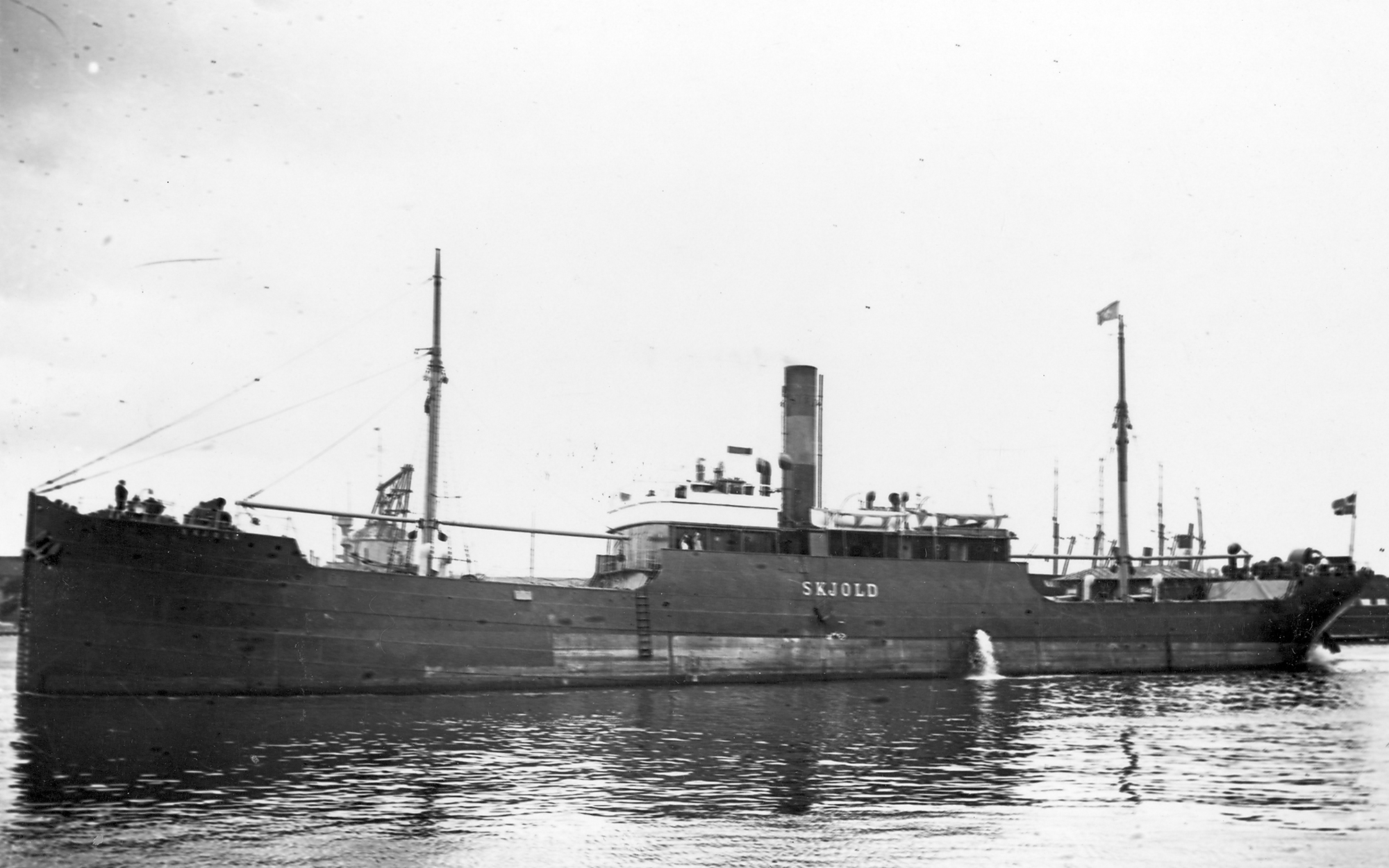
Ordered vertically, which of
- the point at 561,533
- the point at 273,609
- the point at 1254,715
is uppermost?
the point at 561,533

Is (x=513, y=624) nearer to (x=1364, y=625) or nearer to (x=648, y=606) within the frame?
(x=648, y=606)

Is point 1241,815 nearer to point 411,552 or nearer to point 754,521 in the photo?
point 754,521

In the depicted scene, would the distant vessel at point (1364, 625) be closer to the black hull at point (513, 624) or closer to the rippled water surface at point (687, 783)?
the black hull at point (513, 624)

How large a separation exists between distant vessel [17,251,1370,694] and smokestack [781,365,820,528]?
0.06 meters

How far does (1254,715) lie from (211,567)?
22330 millimetres

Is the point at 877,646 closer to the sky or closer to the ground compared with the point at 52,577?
closer to the ground

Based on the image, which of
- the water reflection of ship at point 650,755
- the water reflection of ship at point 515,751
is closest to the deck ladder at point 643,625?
the water reflection of ship at point 650,755

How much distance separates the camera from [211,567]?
24109mm

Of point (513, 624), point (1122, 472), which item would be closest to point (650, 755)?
point (513, 624)

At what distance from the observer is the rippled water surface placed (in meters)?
9.70

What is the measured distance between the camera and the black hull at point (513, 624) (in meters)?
24.0

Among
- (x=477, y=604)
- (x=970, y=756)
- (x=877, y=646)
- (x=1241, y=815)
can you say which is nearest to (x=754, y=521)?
(x=877, y=646)

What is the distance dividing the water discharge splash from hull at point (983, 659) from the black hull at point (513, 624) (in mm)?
181

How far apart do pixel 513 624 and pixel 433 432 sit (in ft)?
17.4
